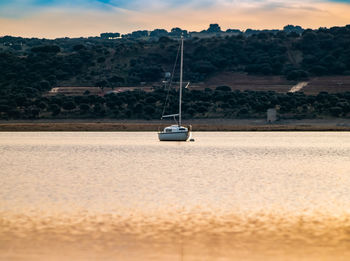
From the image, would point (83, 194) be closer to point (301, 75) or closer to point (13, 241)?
point (13, 241)

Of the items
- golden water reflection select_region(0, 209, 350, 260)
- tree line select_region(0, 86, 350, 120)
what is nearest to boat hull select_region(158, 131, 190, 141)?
tree line select_region(0, 86, 350, 120)

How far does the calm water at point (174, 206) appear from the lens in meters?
15.7

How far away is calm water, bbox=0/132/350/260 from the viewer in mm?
15688

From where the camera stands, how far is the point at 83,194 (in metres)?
26.3

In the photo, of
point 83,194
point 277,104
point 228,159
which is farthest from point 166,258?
point 277,104

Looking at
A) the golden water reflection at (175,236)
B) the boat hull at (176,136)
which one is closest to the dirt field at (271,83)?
the boat hull at (176,136)

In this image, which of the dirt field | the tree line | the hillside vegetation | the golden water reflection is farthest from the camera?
the dirt field

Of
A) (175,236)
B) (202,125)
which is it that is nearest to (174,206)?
(175,236)

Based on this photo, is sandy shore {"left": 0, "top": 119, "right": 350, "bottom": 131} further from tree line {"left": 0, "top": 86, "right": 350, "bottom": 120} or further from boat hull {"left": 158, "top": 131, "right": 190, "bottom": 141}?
boat hull {"left": 158, "top": 131, "right": 190, "bottom": 141}

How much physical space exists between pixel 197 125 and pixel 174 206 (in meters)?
58.0

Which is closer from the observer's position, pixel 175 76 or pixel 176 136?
pixel 176 136

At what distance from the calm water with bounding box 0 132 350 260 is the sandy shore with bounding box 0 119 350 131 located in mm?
28128

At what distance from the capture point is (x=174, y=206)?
2309 centimetres

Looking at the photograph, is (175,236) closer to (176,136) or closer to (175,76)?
(176,136)
